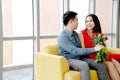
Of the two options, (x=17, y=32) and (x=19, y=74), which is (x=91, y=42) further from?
(x=19, y=74)

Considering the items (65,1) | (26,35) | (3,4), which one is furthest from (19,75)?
(65,1)

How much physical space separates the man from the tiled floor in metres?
1.12

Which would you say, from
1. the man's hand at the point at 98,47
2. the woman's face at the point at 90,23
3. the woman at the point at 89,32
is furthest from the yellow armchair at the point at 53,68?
the woman's face at the point at 90,23

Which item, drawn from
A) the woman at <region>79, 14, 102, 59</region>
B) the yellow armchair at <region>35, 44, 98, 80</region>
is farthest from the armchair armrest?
the woman at <region>79, 14, 102, 59</region>

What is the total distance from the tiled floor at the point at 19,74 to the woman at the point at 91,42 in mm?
1319

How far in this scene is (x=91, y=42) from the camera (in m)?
3.54

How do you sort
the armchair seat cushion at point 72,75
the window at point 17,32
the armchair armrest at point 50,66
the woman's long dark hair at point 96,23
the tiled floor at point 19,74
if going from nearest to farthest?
the armchair seat cushion at point 72,75, the armchair armrest at point 50,66, the woman's long dark hair at point 96,23, the window at point 17,32, the tiled floor at point 19,74

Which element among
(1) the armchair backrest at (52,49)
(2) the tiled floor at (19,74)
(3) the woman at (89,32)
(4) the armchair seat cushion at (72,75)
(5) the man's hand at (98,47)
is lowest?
(2) the tiled floor at (19,74)

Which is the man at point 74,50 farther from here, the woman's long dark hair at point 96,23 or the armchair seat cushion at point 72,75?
the woman's long dark hair at point 96,23

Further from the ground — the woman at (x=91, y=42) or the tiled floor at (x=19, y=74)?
the woman at (x=91, y=42)

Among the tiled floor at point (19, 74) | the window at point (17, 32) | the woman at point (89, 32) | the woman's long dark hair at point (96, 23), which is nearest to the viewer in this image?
the woman at point (89, 32)

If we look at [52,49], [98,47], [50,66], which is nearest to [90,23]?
[98,47]

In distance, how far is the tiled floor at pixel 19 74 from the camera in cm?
408

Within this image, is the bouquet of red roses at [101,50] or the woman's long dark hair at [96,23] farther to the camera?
the woman's long dark hair at [96,23]
